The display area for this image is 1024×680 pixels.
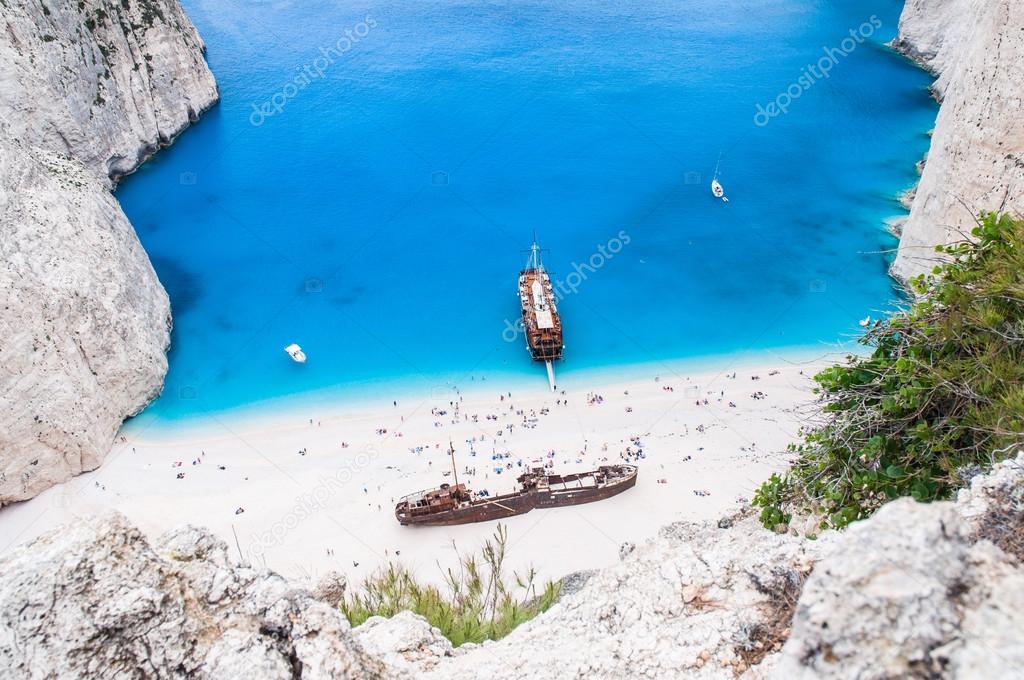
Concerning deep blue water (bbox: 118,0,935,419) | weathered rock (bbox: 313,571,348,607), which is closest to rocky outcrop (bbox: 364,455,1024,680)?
weathered rock (bbox: 313,571,348,607)

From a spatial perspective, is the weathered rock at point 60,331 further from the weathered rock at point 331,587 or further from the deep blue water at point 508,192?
the weathered rock at point 331,587

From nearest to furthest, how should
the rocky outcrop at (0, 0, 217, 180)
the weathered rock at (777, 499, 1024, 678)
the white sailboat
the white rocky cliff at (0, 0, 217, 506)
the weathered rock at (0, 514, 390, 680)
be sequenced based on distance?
the weathered rock at (777, 499, 1024, 678) → the weathered rock at (0, 514, 390, 680) → the white rocky cliff at (0, 0, 217, 506) → the rocky outcrop at (0, 0, 217, 180) → the white sailboat

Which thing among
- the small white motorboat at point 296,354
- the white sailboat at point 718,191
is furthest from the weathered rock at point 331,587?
the white sailboat at point 718,191

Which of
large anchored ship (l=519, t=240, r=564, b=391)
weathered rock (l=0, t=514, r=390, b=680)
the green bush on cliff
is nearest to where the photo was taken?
weathered rock (l=0, t=514, r=390, b=680)

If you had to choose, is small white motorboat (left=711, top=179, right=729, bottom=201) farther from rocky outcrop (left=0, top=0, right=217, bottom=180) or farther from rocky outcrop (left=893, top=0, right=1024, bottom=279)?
rocky outcrop (left=0, top=0, right=217, bottom=180)

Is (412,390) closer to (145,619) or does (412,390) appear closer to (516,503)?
(516,503)
